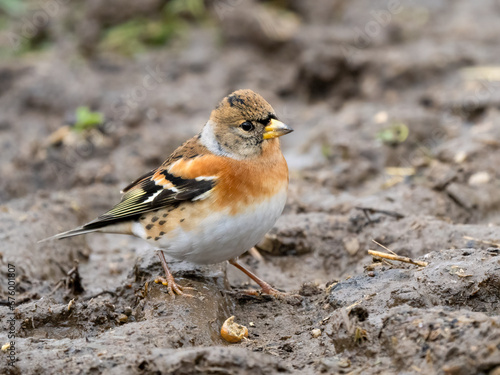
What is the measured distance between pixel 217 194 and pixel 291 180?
235 cm

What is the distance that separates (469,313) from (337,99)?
571cm

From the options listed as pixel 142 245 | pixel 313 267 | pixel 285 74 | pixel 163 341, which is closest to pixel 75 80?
pixel 285 74

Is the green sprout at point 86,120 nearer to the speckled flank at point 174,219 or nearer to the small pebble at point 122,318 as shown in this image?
the speckled flank at point 174,219

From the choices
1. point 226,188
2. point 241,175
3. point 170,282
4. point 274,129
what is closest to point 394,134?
point 274,129

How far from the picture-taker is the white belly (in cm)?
397

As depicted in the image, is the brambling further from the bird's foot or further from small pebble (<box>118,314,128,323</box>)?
small pebble (<box>118,314,128,323</box>)

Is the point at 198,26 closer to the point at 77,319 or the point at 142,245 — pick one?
the point at 142,245

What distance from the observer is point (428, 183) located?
18.9 feet

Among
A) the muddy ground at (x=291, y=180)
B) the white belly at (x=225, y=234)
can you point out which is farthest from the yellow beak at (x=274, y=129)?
the muddy ground at (x=291, y=180)

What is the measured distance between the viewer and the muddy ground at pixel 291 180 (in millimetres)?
3207

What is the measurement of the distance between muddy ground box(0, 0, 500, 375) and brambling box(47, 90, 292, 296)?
0.31m

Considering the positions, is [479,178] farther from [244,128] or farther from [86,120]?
[86,120]

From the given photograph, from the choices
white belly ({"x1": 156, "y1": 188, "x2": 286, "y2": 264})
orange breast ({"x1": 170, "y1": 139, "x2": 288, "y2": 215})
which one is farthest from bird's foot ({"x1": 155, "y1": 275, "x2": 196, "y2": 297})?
orange breast ({"x1": 170, "y1": 139, "x2": 288, "y2": 215})

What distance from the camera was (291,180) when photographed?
248 inches
